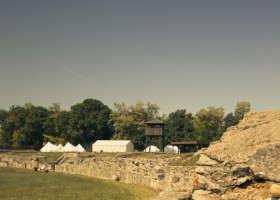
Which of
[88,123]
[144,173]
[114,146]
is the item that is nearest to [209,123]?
[114,146]

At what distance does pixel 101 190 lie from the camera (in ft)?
118

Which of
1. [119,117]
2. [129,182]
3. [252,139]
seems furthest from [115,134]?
[252,139]

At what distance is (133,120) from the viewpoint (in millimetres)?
123750

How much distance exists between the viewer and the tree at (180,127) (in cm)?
10594

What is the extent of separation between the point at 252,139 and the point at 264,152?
1.78 meters

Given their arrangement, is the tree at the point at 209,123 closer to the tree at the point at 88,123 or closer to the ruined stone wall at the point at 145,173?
the tree at the point at 88,123

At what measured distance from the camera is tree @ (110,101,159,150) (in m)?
119

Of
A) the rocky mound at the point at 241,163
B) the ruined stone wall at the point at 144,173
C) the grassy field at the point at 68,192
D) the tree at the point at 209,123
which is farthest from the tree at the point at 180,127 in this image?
the rocky mound at the point at 241,163

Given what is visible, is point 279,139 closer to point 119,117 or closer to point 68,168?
point 68,168

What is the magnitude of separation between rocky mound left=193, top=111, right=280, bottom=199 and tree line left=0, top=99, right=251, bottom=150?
89.8 m

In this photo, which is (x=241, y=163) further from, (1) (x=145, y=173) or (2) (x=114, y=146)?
(2) (x=114, y=146)

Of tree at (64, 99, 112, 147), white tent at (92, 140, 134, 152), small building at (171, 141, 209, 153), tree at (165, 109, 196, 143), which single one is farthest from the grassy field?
tree at (64, 99, 112, 147)

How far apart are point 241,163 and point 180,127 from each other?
307 feet

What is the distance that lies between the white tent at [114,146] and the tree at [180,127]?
13.9m
